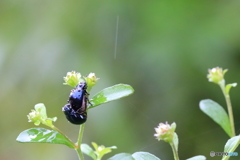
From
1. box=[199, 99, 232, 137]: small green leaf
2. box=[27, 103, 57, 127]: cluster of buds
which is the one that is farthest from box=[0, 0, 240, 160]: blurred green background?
box=[27, 103, 57, 127]: cluster of buds

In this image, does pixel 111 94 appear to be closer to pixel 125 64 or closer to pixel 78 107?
pixel 78 107

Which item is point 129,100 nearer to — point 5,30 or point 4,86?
point 4,86

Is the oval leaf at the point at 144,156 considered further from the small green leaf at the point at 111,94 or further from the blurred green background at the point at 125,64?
the blurred green background at the point at 125,64

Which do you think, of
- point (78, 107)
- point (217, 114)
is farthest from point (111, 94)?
point (217, 114)

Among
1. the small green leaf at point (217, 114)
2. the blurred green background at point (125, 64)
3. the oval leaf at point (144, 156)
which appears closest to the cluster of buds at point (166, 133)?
the oval leaf at point (144, 156)

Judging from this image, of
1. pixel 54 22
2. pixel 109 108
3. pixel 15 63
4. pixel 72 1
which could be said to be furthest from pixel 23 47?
pixel 109 108

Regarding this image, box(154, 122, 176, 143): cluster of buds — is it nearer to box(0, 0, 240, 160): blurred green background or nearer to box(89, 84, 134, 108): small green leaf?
box(89, 84, 134, 108): small green leaf
